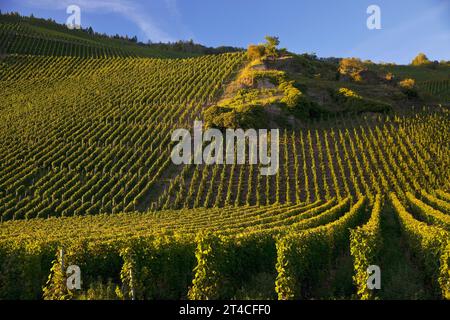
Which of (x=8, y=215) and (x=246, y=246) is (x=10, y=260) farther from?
(x=8, y=215)

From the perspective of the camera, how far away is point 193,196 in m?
35.7

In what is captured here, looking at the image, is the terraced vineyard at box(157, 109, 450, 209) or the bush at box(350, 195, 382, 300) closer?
the bush at box(350, 195, 382, 300)

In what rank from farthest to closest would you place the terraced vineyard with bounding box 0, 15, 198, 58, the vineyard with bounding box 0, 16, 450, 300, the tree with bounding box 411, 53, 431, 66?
the tree with bounding box 411, 53, 431, 66, the terraced vineyard with bounding box 0, 15, 198, 58, the vineyard with bounding box 0, 16, 450, 300

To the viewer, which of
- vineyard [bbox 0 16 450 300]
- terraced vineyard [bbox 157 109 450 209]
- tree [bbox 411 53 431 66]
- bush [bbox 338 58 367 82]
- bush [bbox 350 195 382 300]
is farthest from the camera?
tree [bbox 411 53 431 66]

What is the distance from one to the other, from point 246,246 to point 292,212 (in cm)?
1319

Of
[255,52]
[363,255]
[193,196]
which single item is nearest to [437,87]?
[255,52]

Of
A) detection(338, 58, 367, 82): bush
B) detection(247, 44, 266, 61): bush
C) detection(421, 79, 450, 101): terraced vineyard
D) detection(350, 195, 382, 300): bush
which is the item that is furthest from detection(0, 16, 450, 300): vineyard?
detection(338, 58, 367, 82): bush

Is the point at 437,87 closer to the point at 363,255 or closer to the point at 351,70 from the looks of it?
the point at 351,70

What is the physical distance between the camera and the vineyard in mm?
12633

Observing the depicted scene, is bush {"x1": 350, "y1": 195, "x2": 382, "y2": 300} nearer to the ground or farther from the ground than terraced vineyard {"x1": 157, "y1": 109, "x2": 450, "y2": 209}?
nearer to the ground

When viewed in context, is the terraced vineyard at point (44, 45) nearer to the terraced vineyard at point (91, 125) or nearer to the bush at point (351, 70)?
the terraced vineyard at point (91, 125)

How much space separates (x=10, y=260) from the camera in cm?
1217

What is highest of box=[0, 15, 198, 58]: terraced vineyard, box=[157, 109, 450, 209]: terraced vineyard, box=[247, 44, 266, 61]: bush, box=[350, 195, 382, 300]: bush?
box=[0, 15, 198, 58]: terraced vineyard

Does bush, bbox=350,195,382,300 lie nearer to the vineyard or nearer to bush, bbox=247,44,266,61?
the vineyard
